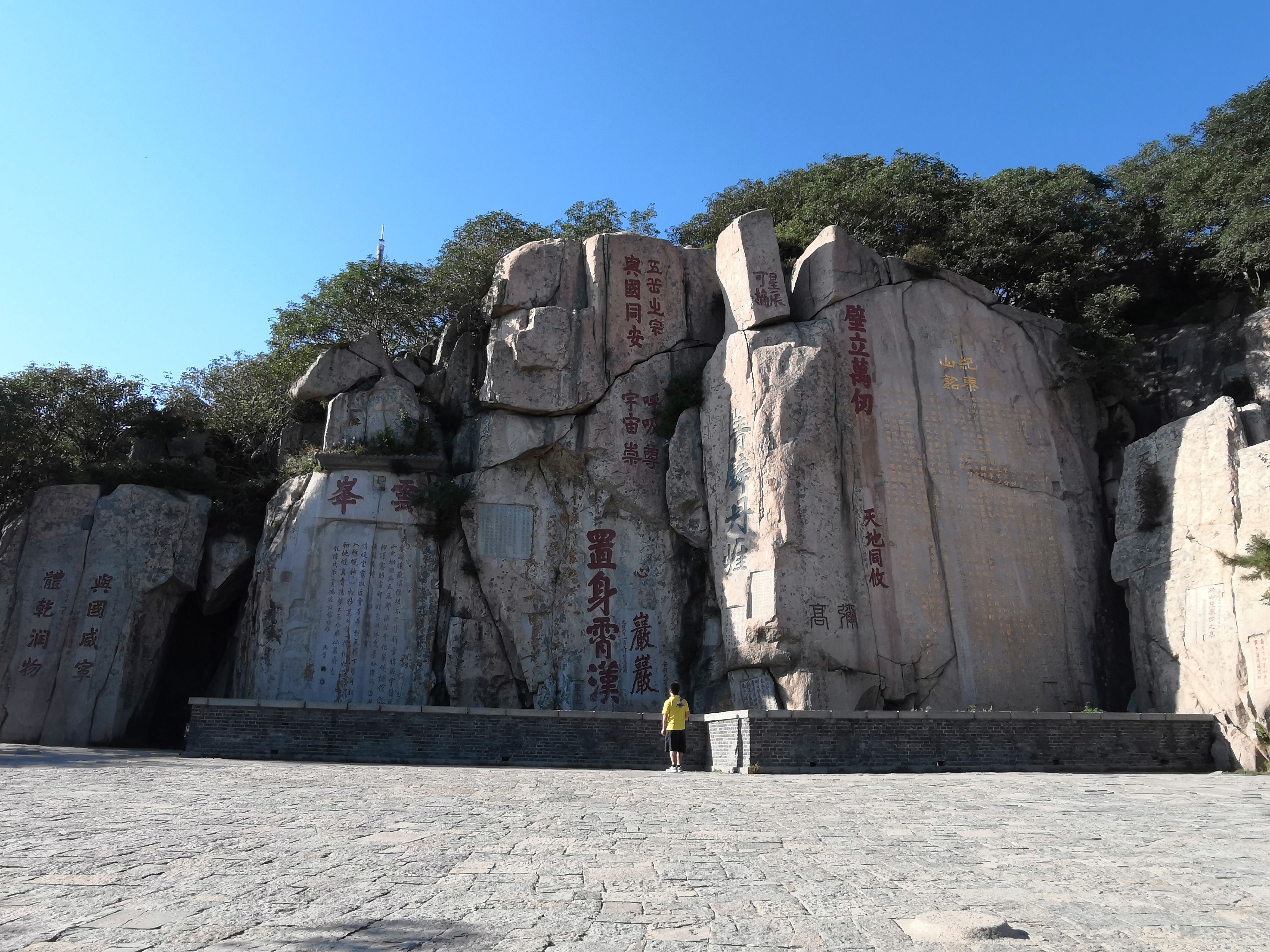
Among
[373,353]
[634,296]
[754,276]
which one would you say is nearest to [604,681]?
[634,296]

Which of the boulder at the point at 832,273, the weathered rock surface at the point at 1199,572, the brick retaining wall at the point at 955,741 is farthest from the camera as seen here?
the boulder at the point at 832,273

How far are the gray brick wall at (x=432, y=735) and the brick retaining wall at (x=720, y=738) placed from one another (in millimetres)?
14

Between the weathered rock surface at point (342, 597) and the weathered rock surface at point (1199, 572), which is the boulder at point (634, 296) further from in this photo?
the weathered rock surface at point (1199, 572)

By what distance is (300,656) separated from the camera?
43.8 feet

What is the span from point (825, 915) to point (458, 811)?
3253 millimetres

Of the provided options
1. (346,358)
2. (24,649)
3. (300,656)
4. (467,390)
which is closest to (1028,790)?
(300,656)

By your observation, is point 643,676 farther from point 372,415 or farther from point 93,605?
point 93,605

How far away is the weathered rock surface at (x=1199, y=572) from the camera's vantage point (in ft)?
35.9

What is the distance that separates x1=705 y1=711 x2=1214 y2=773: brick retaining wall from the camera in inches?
408

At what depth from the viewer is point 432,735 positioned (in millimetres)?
11555

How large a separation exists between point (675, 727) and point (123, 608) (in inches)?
382

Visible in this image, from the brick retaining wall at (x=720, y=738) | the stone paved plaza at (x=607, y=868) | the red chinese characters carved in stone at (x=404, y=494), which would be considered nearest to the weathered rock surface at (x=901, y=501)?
the brick retaining wall at (x=720, y=738)

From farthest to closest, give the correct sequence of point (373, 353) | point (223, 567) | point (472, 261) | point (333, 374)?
point (472, 261) → point (373, 353) → point (333, 374) → point (223, 567)

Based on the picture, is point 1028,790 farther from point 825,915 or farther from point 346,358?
point 346,358
